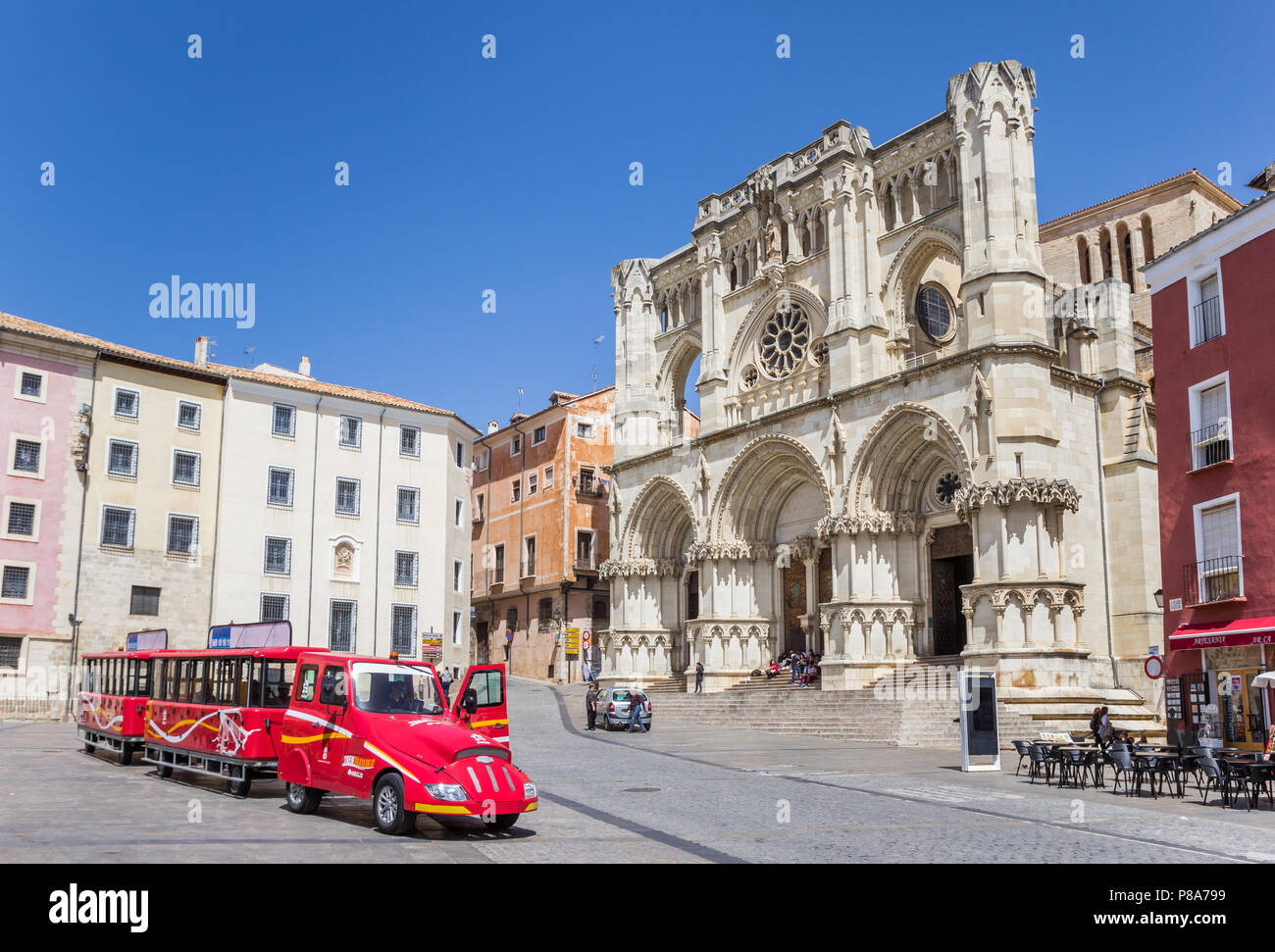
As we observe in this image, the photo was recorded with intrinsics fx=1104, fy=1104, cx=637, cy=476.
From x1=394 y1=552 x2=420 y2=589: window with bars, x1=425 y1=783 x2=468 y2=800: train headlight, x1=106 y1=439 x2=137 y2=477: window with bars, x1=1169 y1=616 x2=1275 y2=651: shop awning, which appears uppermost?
x1=106 y1=439 x2=137 y2=477: window with bars

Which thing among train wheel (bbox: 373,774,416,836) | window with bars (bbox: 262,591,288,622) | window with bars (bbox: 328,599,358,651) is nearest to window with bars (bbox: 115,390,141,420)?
window with bars (bbox: 262,591,288,622)

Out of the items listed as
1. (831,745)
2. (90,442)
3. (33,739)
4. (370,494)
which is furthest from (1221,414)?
(90,442)

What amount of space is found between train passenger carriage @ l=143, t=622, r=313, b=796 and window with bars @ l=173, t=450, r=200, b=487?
22.9 metres

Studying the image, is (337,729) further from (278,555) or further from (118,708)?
(278,555)

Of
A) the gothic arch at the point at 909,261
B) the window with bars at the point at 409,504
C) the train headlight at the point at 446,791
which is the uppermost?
the gothic arch at the point at 909,261

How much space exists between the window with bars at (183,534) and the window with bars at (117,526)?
143cm

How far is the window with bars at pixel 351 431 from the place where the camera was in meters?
45.2

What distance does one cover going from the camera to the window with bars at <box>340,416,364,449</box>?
45.2 m

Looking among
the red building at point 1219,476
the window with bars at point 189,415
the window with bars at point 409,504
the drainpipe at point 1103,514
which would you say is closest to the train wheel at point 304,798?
the red building at point 1219,476

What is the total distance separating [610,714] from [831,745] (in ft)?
23.1

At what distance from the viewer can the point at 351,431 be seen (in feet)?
149

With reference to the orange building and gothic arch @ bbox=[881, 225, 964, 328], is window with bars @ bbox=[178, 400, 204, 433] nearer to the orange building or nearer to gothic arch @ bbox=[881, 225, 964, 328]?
the orange building

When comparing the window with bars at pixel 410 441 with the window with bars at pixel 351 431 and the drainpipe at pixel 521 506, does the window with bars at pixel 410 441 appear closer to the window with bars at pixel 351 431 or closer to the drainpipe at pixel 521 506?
the window with bars at pixel 351 431

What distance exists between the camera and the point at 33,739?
2730cm
